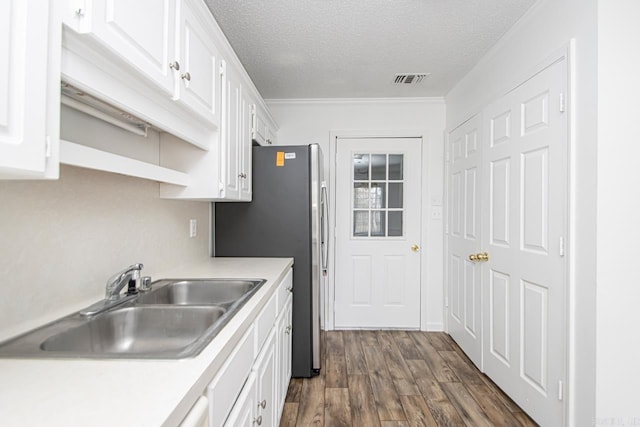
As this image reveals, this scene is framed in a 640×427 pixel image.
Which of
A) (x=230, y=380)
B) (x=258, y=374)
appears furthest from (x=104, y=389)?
(x=258, y=374)

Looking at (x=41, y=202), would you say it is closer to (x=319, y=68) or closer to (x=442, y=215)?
(x=319, y=68)

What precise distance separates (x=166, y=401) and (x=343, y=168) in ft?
9.66

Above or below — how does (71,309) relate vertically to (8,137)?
below

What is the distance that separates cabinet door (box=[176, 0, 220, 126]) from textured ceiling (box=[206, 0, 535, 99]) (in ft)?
1.81

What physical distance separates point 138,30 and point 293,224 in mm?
1564

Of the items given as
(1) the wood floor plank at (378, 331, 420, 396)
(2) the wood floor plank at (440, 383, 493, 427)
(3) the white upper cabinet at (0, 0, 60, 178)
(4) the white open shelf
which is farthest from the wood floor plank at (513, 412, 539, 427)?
(3) the white upper cabinet at (0, 0, 60, 178)

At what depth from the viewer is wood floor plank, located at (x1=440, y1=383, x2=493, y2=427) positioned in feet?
6.09

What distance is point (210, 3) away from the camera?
1.84 meters

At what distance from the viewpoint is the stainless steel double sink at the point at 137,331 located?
815 millimetres

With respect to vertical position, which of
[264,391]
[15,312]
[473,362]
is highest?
[15,312]

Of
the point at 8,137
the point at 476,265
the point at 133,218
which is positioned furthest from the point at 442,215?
the point at 8,137

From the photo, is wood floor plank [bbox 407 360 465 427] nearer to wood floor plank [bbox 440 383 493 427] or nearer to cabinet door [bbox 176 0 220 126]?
wood floor plank [bbox 440 383 493 427]

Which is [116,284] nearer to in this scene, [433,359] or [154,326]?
[154,326]

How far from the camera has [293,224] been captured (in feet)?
7.69
